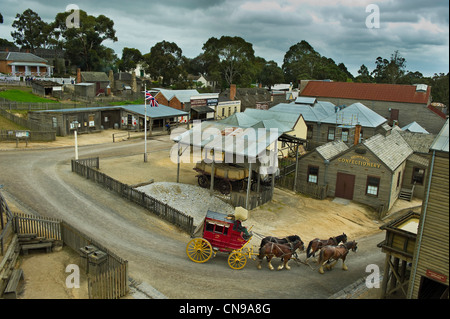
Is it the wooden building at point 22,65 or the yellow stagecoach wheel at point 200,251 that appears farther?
the wooden building at point 22,65

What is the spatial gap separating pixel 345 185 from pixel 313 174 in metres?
2.89

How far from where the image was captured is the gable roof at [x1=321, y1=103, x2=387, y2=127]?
4494 cm

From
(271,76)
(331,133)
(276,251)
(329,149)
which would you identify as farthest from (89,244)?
(271,76)

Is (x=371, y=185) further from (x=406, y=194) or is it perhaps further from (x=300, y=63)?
(x=300, y=63)

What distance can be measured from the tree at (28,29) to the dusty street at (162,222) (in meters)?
80.4

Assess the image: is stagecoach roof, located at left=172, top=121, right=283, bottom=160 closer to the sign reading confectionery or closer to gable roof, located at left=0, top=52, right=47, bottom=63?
the sign reading confectionery

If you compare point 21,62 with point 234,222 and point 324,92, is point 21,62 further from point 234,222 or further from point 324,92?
point 234,222

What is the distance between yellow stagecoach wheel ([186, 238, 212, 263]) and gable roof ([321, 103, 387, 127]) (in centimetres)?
3418

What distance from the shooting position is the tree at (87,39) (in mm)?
85750

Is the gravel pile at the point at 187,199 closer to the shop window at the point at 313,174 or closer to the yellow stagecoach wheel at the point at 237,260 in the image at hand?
the yellow stagecoach wheel at the point at 237,260

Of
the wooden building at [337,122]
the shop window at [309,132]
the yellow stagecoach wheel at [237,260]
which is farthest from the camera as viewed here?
the shop window at [309,132]

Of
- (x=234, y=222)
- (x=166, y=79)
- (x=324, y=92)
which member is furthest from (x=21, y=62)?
(x=234, y=222)

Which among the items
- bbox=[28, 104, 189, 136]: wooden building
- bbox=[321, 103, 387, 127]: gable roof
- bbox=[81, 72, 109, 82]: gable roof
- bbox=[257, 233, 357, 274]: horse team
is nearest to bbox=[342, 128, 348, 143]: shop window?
bbox=[321, 103, 387, 127]: gable roof

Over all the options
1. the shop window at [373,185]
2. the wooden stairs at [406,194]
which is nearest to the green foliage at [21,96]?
the shop window at [373,185]
